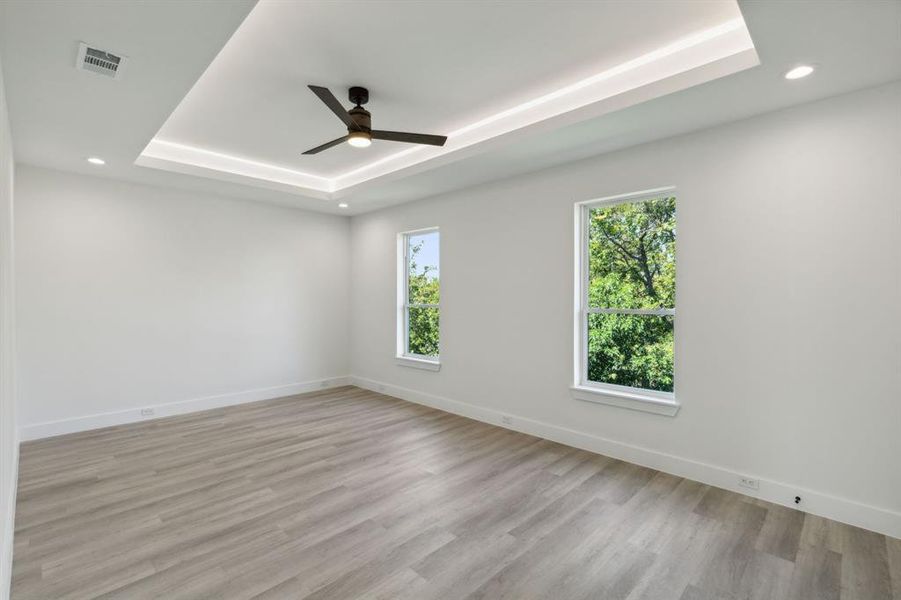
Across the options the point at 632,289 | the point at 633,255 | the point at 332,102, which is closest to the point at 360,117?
the point at 332,102

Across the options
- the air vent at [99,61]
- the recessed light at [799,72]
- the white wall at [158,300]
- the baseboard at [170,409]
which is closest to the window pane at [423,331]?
the white wall at [158,300]

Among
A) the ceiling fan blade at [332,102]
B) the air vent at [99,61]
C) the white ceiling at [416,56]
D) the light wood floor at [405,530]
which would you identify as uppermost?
the white ceiling at [416,56]

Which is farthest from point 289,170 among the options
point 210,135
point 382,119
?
point 382,119

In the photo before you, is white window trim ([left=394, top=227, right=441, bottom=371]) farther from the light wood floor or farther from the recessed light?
the recessed light

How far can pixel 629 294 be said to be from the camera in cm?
379

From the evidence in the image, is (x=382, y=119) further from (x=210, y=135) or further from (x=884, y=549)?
(x=884, y=549)

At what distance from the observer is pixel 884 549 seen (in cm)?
243

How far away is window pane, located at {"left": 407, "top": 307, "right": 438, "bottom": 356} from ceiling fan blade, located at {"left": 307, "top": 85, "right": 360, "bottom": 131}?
2940 mm

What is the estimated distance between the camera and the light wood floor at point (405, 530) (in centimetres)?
213

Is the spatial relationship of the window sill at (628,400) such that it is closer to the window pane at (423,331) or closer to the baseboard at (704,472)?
the baseboard at (704,472)

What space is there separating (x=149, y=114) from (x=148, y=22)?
4.08ft

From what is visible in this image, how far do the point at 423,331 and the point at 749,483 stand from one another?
377 centimetres

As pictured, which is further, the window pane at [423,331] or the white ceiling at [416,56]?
the window pane at [423,331]

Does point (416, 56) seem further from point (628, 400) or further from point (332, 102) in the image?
point (628, 400)
